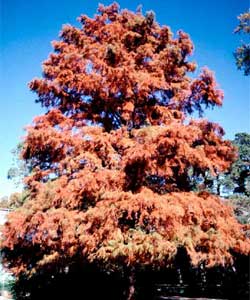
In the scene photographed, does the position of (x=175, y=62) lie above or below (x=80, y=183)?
above

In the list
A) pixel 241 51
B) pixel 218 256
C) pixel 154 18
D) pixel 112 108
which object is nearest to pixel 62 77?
pixel 112 108

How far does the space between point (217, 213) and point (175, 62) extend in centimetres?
595

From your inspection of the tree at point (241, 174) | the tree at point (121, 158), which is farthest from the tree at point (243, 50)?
the tree at point (241, 174)

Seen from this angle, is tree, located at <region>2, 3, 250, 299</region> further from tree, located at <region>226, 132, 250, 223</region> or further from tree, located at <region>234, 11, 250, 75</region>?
tree, located at <region>226, 132, 250, 223</region>

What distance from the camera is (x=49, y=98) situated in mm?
13422

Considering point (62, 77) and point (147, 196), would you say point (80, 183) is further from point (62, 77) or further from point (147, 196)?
point (62, 77)

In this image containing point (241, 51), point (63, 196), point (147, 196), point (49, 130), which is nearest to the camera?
point (147, 196)

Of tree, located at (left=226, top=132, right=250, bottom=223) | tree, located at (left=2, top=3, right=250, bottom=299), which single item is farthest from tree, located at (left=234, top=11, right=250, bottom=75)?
tree, located at (left=226, top=132, right=250, bottom=223)

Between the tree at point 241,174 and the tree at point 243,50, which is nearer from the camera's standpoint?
the tree at point 243,50

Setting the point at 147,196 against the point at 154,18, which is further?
the point at 154,18

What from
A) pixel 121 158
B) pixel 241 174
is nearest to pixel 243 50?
pixel 121 158

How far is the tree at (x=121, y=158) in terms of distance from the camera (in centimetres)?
989

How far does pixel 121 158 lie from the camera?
37.4ft

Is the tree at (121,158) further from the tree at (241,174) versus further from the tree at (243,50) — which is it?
the tree at (241,174)
